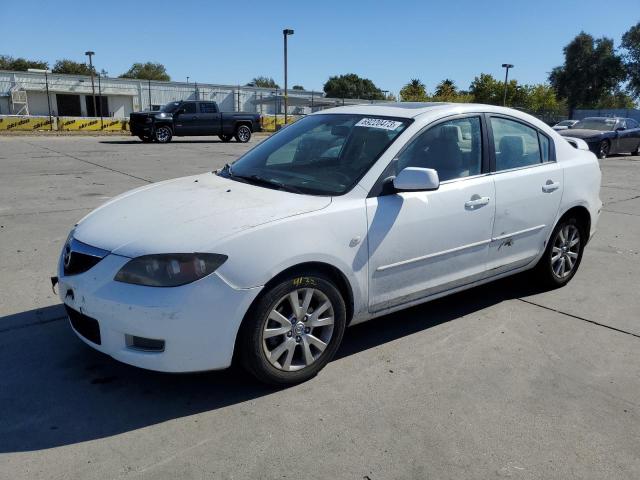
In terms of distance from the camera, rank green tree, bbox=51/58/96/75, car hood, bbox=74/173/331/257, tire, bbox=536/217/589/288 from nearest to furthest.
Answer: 1. car hood, bbox=74/173/331/257
2. tire, bbox=536/217/589/288
3. green tree, bbox=51/58/96/75

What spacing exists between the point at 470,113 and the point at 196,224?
2269 millimetres

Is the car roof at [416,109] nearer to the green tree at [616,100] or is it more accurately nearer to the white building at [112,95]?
the white building at [112,95]

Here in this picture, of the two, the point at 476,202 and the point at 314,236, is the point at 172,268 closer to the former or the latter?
the point at 314,236

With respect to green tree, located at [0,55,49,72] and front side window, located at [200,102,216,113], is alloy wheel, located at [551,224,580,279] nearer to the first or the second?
front side window, located at [200,102,216,113]

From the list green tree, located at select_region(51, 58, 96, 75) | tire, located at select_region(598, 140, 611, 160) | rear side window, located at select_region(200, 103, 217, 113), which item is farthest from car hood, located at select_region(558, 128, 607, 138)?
green tree, located at select_region(51, 58, 96, 75)

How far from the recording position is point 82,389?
123 inches

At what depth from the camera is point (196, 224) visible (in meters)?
2.98

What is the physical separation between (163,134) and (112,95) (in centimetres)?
2974

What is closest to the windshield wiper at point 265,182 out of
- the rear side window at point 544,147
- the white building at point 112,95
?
the rear side window at point 544,147

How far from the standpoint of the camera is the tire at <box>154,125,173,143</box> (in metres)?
23.1

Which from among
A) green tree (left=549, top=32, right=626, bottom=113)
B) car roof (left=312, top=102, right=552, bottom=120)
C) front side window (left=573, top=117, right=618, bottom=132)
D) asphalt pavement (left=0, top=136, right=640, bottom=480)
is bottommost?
asphalt pavement (left=0, top=136, right=640, bottom=480)

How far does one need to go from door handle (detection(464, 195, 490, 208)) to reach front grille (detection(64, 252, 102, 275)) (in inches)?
94.8

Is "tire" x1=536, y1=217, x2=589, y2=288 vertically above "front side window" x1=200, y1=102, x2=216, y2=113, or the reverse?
"front side window" x1=200, y1=102, x2=216, y2=113

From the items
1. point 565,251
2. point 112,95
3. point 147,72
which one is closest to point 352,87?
point 147,72
